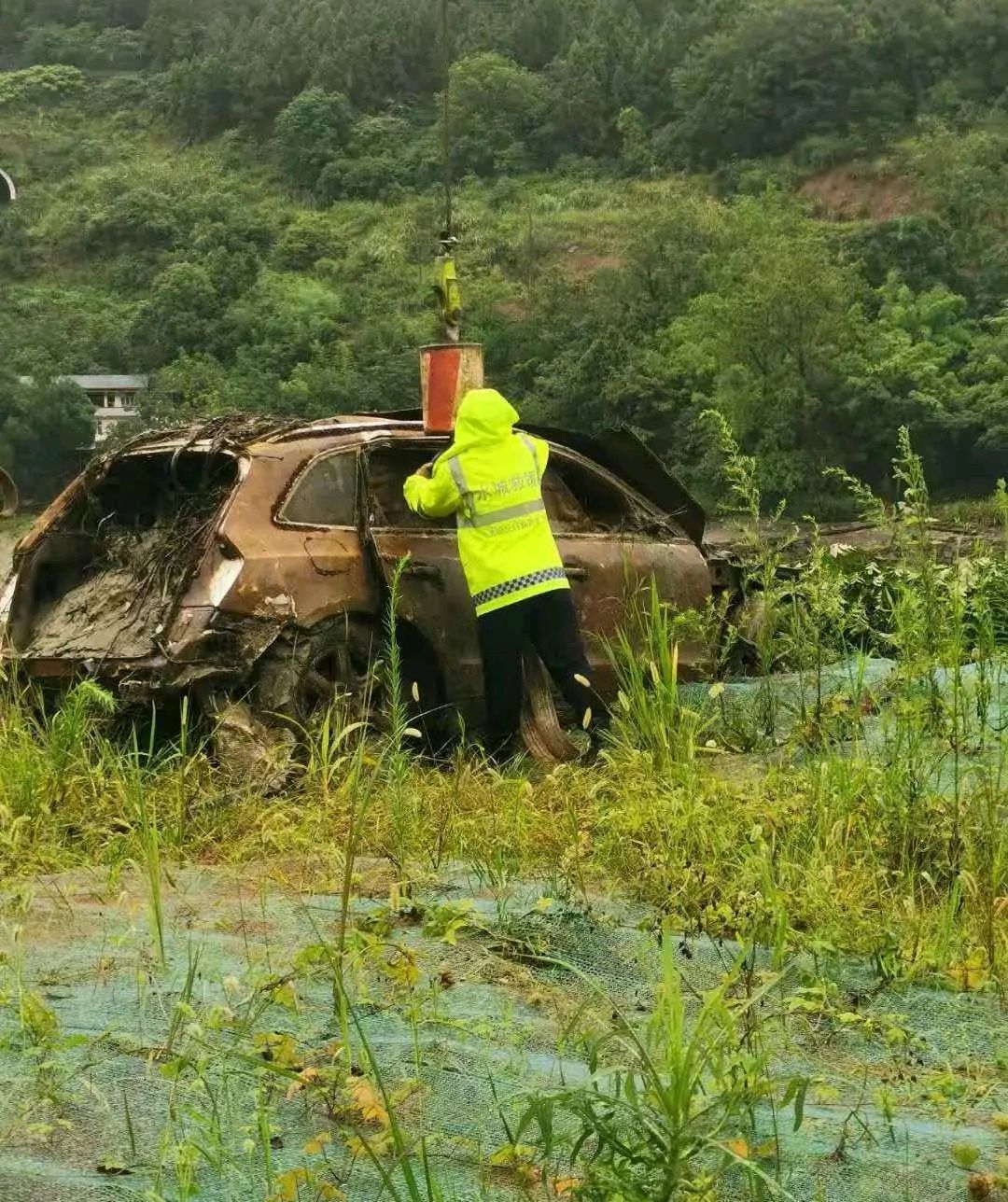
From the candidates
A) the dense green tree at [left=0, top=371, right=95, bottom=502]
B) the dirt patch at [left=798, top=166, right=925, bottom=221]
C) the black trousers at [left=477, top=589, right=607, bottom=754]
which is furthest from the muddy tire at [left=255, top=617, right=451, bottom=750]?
the dirt patch at [left=798, top=166, right=925, bottom=221]

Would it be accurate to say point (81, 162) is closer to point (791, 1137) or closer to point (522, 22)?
point (522, 22)

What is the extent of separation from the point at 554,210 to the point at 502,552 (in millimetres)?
70100

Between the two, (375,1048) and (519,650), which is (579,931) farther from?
(519,650)

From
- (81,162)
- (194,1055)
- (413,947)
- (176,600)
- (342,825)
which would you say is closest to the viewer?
(194,1055)

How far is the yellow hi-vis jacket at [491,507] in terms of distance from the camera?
6688 mm

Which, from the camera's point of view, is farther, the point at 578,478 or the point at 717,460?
the point at 717,460

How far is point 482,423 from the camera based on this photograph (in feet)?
22.1

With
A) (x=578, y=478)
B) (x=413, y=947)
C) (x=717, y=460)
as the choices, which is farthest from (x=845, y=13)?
(x=413, y=947)

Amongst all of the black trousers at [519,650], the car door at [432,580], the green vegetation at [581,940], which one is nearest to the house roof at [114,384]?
the car door at [432,580]

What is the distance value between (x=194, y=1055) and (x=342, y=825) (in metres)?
2.44

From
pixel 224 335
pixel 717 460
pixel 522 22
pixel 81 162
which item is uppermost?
pixel 522 22

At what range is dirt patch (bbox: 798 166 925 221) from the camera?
217 feet

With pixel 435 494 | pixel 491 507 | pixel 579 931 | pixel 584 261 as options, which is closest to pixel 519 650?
pixel 491 507

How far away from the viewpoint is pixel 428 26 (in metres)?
97.9
